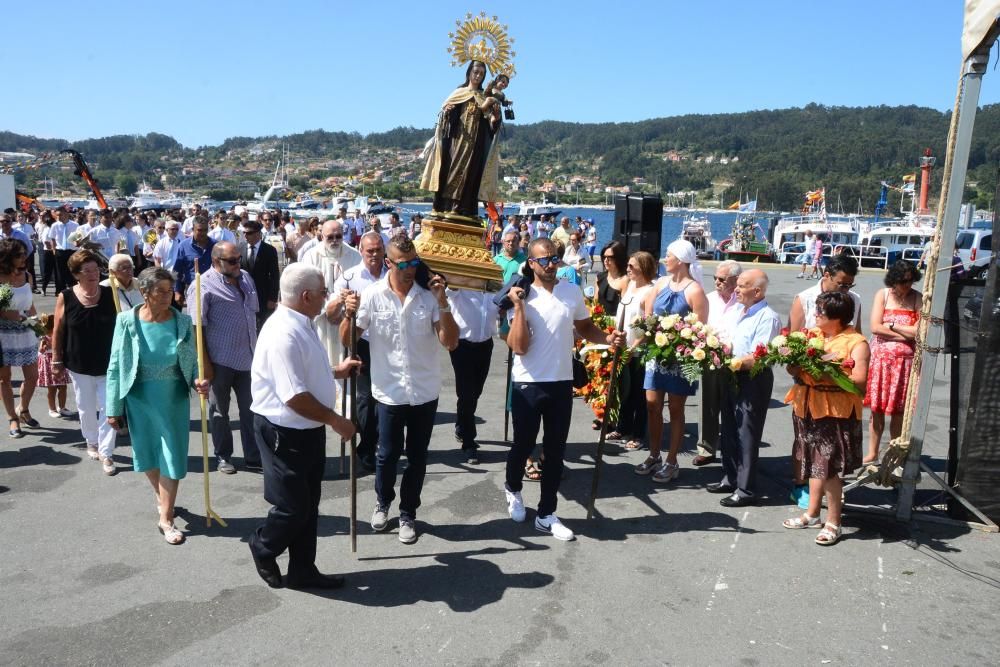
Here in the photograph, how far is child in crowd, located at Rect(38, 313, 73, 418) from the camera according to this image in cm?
725

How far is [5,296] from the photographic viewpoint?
679 centimetres

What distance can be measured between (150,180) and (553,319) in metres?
162

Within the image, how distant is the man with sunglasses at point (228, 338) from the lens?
20.0 feet

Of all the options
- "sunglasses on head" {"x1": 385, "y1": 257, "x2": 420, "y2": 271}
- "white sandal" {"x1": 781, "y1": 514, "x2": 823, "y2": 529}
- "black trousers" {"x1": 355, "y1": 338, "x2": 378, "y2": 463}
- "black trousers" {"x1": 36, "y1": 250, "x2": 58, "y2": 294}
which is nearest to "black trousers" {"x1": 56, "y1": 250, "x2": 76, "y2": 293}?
"black trousers" {"x1": 36, "y1": 250, "x2": 58, "y2": 294}

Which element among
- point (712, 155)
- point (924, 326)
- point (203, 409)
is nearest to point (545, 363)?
point (203, 409)

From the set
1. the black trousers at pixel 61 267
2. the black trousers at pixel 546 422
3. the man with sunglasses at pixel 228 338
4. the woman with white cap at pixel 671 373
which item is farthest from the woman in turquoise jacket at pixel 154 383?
the black trousers at pixel 61 267

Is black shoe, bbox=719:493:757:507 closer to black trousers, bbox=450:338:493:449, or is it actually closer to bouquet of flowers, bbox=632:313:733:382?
bouquet of flowers, bbox=632:313:733:382

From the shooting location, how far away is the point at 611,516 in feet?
18.3

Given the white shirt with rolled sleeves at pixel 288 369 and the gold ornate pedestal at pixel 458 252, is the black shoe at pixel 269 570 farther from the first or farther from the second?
the gold ornate pedestal at pixel 458 252

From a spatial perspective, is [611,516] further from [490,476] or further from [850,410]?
[850,410]

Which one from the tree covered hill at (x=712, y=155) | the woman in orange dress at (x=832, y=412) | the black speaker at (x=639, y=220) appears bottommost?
the woman in orange dress at (x=832, y=412)

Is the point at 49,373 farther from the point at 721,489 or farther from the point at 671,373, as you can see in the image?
the point at 721,489

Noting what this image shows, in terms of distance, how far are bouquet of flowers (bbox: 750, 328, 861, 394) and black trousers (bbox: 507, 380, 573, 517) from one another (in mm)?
1482

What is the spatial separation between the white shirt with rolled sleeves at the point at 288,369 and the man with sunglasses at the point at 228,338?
232 centimetres
